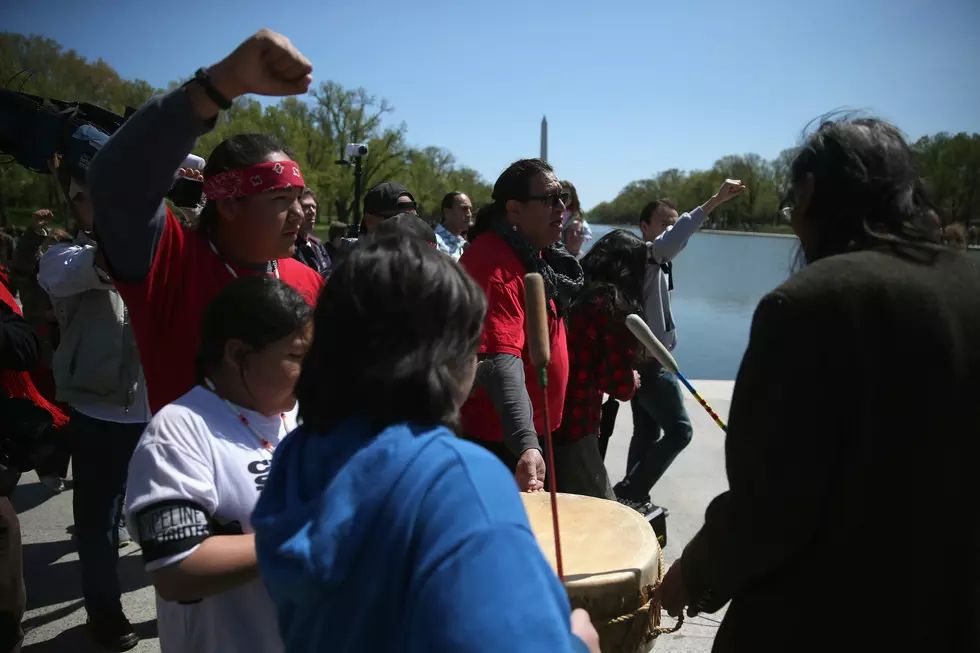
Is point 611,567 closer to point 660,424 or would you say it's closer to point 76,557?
point 660,424

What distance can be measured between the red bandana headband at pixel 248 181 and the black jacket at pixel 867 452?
130cm

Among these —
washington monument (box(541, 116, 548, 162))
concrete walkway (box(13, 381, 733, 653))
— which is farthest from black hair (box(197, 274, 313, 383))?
washington monument (box(541, 116, 548, 162))

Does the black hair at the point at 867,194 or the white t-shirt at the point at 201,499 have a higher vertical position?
the black hair at the point at 867,194

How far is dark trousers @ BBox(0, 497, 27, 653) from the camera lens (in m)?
2.16

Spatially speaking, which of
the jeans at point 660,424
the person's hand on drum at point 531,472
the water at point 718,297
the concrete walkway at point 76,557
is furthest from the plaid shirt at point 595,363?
the water at point 718,297

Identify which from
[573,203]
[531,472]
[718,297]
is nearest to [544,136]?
[718,297]

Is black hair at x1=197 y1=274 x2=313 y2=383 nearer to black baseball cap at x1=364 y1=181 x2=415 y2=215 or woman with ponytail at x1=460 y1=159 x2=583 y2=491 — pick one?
woman with ponytail at x1=460 y1=159 x2=583 y2=491

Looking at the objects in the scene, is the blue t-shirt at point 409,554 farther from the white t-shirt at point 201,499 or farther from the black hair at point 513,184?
the black hair at point 513,184

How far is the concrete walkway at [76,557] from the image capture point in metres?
3.12

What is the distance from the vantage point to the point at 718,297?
1382 centimetres

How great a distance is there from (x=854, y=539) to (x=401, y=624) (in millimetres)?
914

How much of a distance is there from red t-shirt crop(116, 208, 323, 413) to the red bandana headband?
0.53ft

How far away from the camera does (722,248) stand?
1892 cm

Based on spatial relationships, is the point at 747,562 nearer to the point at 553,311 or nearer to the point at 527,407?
the point at 527,407
